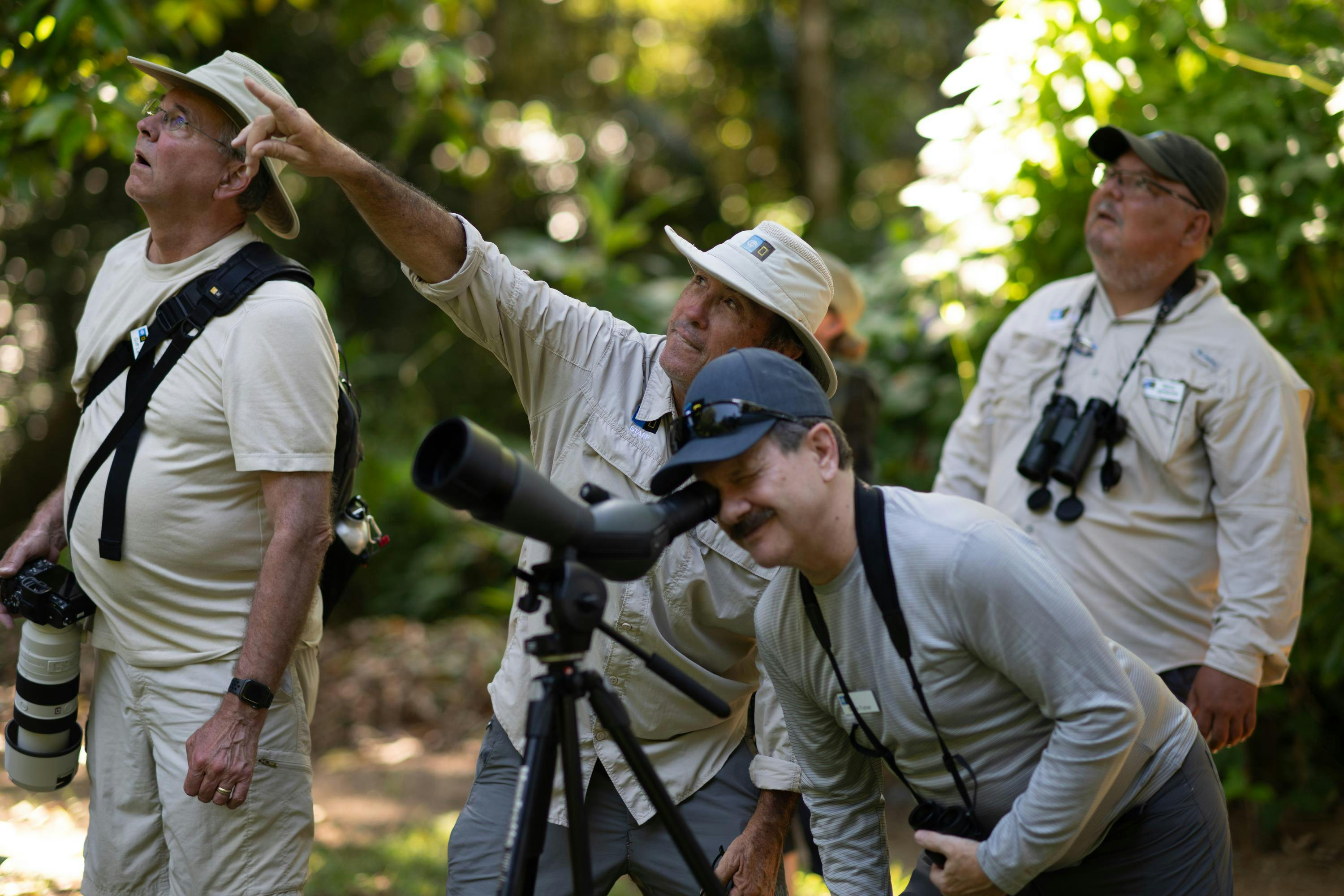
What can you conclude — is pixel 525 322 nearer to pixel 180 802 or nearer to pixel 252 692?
pixel 252 692

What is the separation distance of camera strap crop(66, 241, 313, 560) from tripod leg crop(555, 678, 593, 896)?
1375 mm

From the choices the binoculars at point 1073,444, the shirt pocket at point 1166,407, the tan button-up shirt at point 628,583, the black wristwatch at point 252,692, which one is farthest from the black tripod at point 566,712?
the shirt pocket at point 1166,407

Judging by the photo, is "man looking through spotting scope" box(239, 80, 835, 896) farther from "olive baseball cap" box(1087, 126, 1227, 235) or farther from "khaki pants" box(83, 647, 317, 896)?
"olive baseball cap" box(1087, 126, 1227, 235)

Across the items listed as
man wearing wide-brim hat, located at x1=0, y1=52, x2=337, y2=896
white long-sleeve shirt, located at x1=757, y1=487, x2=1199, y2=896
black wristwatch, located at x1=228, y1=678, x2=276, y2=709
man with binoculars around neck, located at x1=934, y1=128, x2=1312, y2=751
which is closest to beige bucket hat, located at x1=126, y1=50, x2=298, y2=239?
man wearing wide-brim hat, located at x1=0, y1=52, x2=337, y2=896

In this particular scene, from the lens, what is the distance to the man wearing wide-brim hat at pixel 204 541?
8.36ft

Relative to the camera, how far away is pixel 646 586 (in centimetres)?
249

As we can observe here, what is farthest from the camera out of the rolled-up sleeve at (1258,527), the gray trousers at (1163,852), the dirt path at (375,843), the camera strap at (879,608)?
the dirt path at (375,843)

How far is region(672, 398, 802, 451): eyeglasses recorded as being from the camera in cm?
189

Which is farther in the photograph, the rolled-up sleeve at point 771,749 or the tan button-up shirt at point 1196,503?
the tan button-up shirt at point 1196,503

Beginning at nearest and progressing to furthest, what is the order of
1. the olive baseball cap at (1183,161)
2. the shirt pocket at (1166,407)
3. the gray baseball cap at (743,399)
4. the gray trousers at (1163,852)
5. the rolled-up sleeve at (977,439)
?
the gray baseball cap at (743,399) → the gray trousers at (1163,852) → the shirt pocket at (1166,407) → the olive baseball cap at (1183,161) → the rolled-up sleeve at (977,439)

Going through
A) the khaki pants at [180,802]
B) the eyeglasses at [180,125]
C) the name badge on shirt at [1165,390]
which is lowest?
the khaki pants at [180,802]

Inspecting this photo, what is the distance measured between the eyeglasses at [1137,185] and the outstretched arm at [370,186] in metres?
2.18

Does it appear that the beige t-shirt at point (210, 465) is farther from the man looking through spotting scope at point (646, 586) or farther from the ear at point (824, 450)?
the ear at point (824, 450)

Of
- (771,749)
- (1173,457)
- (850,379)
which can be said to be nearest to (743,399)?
(771,749)
